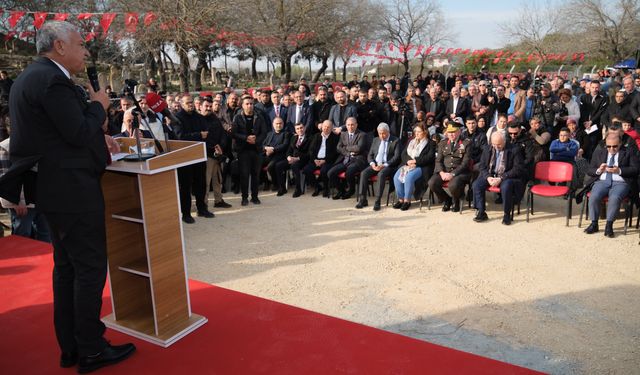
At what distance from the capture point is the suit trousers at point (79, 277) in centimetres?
248

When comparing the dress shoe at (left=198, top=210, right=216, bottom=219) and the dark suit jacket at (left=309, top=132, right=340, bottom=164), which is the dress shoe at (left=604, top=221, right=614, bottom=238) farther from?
the dress shoe at (left=198, top=210, right=216, bottom=219)

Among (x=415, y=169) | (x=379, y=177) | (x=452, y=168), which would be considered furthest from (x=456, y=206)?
(x=379, y=177)

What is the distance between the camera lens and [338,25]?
25.7m

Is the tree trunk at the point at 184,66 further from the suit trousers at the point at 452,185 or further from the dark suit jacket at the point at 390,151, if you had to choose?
the suit trousers at the point at 452,185

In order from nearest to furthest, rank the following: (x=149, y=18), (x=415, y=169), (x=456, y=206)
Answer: (x=456, y=206), (x=415, y=169), (x=149, y=18)

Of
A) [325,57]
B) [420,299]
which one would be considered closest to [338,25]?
[325,57]

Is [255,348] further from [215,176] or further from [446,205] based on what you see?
[215,176]

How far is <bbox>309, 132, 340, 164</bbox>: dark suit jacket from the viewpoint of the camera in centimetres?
859

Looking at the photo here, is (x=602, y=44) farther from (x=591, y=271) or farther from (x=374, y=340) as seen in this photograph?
(x=374, y=340)

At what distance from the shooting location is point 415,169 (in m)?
7.65

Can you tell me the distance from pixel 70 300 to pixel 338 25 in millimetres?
24850

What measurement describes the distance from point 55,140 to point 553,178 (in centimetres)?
655

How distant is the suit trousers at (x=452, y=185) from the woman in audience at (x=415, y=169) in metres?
0.24

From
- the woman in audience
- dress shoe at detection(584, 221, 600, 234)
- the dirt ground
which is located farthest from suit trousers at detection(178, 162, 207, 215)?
dress shoe at detection(584, 221, 600, 234)
